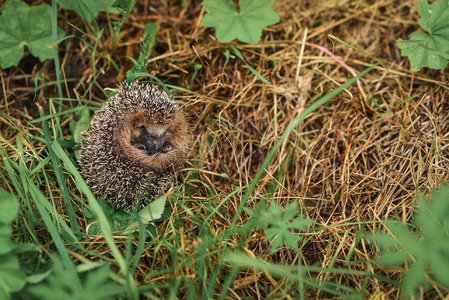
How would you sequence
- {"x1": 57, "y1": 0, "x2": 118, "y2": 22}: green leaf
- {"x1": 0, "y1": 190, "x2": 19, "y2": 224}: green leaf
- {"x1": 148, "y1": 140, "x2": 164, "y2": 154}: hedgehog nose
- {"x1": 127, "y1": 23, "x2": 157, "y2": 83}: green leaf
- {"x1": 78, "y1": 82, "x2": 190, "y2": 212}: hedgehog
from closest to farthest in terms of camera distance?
1. {"x1": 0, "y1": 190, "x2": 19, "y2": 224}: green leaf
2. {"x1": 78, "y1": 82, "x2": 190, "y2": 212}: hedgehog
3. {"x1": 127, "y1": 23, "x2": 157, "y2": 83}: green leaf
4. {"x1": 57, "y1": 0, "x2": 118, "y2": 22}: green leaf
5. {"x1": 148, "y1": 140, "x2": 164, "y2": 154}: hedgehog nose

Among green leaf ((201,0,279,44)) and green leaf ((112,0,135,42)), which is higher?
green leaf ((112,0,135,42))

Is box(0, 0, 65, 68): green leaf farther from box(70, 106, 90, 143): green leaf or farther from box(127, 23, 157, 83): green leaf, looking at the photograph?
box(127, 23, 157, 83): green leaf

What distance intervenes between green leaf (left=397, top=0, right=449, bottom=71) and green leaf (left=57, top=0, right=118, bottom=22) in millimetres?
2759

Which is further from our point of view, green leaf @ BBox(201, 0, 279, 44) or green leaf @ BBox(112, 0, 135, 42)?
Answer: green leaf @ BBox(201, 0, 279, 44)

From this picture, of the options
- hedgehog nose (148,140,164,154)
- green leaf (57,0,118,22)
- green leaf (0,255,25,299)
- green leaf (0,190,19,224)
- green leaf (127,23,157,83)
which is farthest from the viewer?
hedgehog nose (148,140,164,154)

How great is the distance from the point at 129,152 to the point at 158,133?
426mm

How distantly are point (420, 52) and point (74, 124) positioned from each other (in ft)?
10.4

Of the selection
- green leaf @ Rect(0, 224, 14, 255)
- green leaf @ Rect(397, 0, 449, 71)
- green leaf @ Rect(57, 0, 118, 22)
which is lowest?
green leaf @ Rect(0, 224, 14, 255)

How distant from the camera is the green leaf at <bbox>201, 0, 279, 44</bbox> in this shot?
10.7 feet

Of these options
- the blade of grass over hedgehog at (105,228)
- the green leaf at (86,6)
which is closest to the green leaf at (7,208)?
the blade of grass over hedgehog at (105,228)

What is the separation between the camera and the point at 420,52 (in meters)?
3.08

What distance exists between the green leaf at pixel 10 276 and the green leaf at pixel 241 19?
2.38m

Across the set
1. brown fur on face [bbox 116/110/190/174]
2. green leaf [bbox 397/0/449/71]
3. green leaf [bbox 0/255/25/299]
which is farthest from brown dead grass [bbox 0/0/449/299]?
green leaf [bbox 0/255/25/299]

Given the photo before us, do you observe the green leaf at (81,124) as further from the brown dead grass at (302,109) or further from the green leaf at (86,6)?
the green leaf at (86,6)
